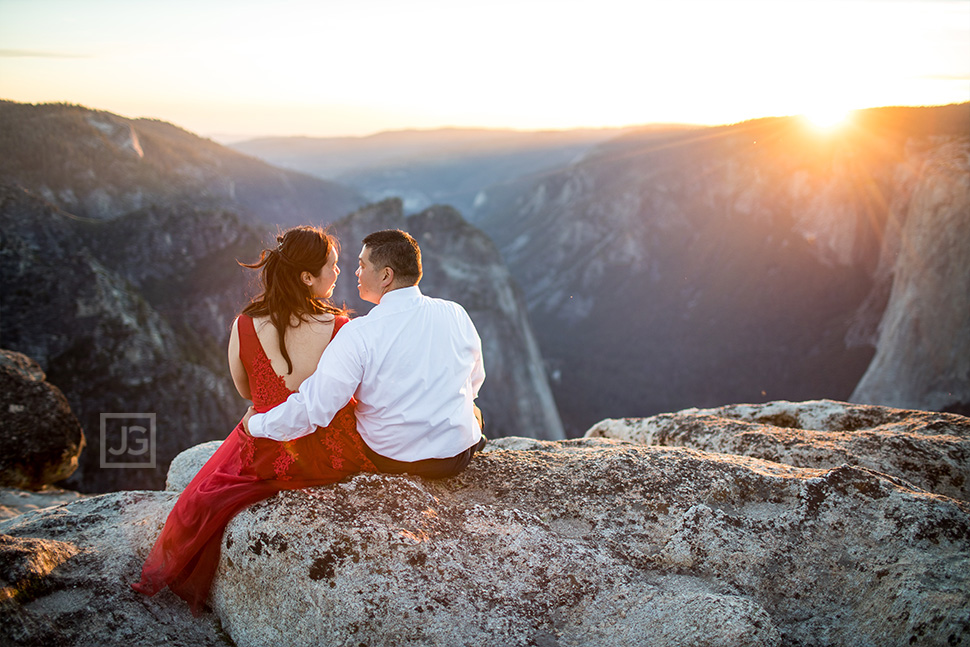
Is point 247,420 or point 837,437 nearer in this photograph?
point 247,420

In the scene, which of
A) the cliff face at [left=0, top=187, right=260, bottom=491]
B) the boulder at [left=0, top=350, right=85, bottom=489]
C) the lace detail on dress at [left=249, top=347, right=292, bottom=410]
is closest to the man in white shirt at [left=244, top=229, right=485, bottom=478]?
the lace detail on dress at [left=249, top=347, right=292, bottom=410]

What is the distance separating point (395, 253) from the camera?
→ 312 centimetres

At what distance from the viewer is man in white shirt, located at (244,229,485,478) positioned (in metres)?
2.95

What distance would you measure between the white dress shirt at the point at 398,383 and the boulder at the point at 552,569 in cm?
30

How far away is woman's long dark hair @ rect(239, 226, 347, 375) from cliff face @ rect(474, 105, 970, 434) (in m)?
13.1

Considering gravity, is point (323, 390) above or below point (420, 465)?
above

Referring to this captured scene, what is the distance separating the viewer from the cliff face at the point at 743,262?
74.2 feet

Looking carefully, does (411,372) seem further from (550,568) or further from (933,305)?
(933,305)

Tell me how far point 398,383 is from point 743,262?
198ft

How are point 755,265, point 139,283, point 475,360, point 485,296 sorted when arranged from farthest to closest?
1. point 755,265
2. point 485,296
3. point 139,283
4. point 475,360

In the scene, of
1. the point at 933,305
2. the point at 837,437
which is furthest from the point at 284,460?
the point at 933,305

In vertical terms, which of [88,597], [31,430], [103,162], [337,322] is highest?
[103,162]

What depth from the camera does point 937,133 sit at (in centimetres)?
2230

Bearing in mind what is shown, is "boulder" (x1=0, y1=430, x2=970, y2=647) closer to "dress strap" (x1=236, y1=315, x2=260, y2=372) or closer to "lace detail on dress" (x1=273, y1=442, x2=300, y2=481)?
"lace detail on dress" (x1=273, y1=442, x2=300, y2=481)
